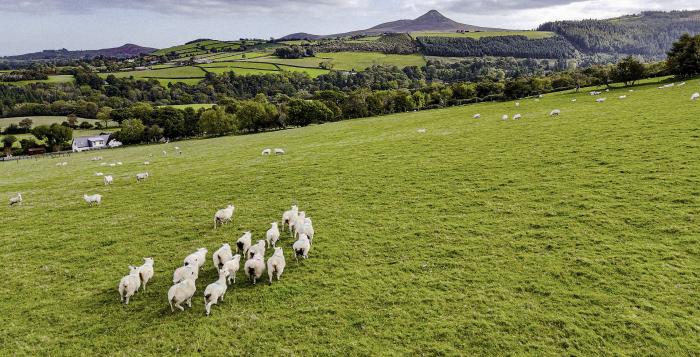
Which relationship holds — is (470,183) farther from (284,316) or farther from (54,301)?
(54,301)

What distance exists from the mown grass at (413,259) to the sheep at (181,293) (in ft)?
1.29

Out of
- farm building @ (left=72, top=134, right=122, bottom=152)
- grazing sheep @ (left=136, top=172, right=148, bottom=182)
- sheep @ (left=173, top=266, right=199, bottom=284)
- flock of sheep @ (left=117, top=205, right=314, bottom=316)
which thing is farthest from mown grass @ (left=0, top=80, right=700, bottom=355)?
farm building @ (left=72, top=134, right=122, bottom=152)

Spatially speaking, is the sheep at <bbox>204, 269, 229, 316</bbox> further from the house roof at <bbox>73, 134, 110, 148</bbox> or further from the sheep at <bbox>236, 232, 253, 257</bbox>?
the house roof at <bbox>73, 134, 110, 148</bbox>

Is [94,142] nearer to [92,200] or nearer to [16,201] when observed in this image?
[16,201]

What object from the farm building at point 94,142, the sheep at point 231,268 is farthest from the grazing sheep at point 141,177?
the farm building at point 94,142

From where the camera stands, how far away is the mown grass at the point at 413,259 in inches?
419

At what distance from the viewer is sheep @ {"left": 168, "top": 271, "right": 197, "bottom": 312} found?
1216 cm

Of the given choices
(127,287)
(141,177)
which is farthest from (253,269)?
(141,177)

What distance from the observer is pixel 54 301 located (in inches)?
522

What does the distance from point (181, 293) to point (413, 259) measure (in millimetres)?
8572

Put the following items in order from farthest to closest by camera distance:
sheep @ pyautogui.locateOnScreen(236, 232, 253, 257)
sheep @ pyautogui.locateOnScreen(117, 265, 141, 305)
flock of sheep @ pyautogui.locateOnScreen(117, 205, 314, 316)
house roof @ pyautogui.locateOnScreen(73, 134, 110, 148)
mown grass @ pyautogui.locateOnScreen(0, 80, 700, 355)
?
house roof @ pyautogui.locateOnScreen(73, 134, 110, 148)
sheep @ pyautogui.locateOnScreen(236, 232, 253, 257)
sheep @ pyautogui.locateOnScreen(117, 265, 141, 305)
flock of sheep @ pyautogui.locateOnScreen(117, 205, 314, 316)
mown grass @ pyautogui.locateOnScreen(0, 80, 700, 355)

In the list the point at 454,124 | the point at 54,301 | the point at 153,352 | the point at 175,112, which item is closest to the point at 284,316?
the point at 153,352

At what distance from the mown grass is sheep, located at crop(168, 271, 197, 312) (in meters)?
0.39

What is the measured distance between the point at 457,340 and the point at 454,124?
137 ft
